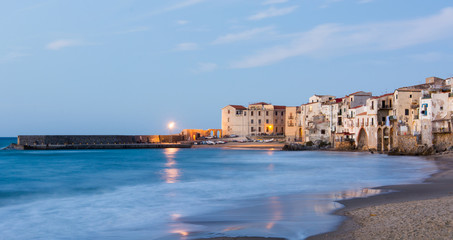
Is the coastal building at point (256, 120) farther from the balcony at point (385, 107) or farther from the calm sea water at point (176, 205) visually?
the calm sea water at point (176, 205)

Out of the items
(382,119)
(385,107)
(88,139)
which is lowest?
(88,139)

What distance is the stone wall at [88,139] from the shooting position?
77.2 meters

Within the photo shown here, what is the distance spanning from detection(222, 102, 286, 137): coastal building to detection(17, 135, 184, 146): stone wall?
1188cm

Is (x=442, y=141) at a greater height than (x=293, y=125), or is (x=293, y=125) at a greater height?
(x=293, y=125)

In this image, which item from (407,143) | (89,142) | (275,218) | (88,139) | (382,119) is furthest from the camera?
(88,139)

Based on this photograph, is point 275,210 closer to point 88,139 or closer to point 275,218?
point 275,218

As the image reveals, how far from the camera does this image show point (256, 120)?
91938 mm

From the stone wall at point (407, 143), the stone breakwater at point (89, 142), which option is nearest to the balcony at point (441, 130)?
the stone wall at point (407, 143)

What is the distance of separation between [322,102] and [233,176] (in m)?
46.8

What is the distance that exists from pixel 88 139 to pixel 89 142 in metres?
0.62

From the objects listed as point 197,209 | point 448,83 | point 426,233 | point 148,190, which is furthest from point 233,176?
point 448,83

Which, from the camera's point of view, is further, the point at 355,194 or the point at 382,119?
the point at 382,119

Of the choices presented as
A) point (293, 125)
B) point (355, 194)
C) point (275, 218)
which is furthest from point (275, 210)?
point (293, 125)

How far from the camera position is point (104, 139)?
85312mm
